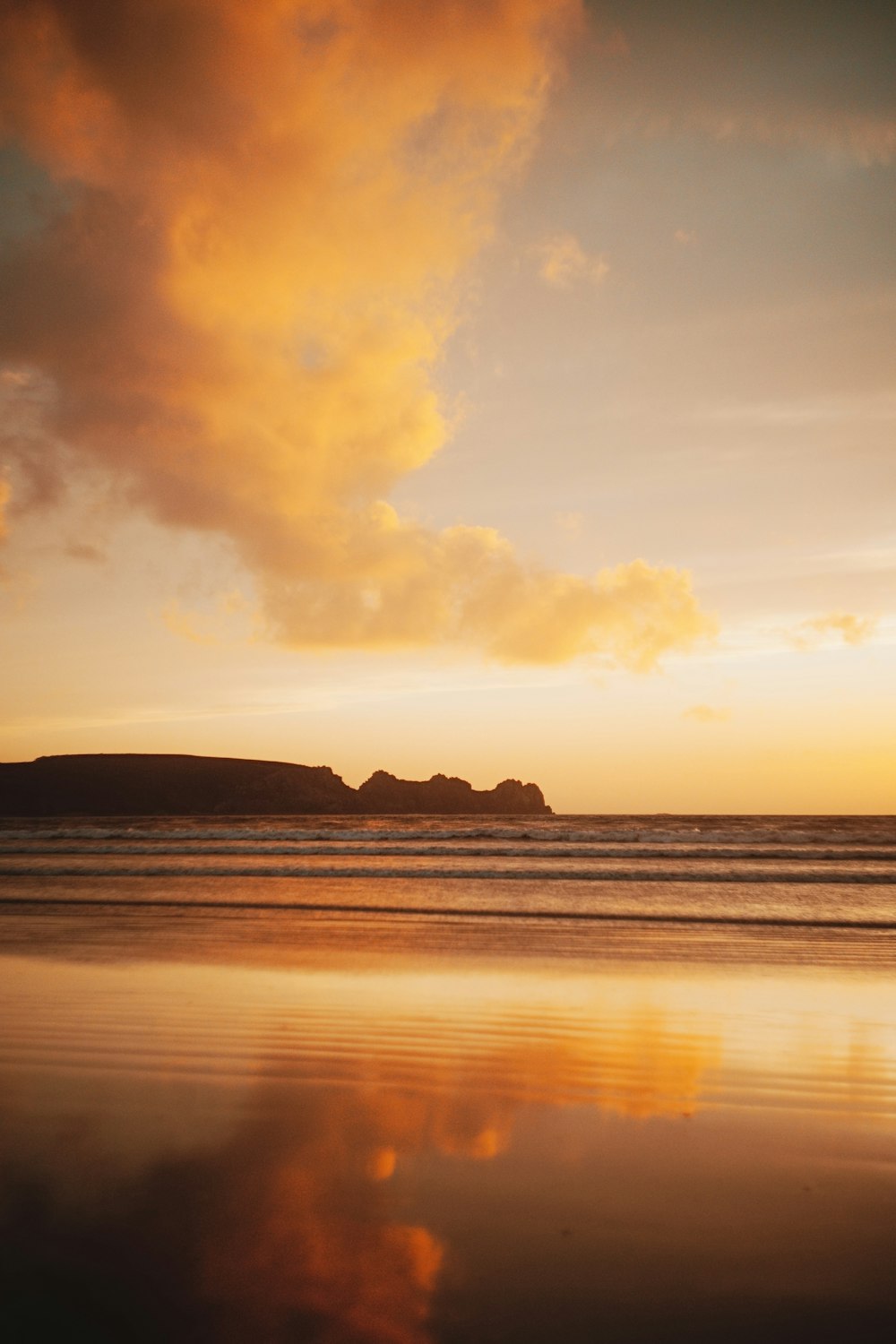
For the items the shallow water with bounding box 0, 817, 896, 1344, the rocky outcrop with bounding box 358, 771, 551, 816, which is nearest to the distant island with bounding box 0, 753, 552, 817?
the rocky outcrop with bounding box 358, 771, 551, 816

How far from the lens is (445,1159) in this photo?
3.47 m

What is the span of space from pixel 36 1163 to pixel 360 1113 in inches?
64.7

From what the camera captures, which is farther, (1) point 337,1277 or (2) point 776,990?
(2) point 776,990

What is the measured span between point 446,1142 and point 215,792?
73.5 m

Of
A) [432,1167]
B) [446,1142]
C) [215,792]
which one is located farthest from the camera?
[215,792]

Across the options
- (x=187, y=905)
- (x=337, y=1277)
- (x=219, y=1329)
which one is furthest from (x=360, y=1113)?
(x=187, y=905)

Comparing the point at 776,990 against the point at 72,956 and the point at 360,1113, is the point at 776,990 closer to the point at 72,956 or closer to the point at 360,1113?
the point at 360,1113

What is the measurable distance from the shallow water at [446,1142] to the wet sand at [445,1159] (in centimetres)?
2

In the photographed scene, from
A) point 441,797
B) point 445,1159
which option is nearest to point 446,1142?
point 445,1159

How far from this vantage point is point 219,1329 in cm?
225

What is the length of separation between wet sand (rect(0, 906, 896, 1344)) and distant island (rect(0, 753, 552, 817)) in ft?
213

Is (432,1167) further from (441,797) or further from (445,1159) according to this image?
(441,797)

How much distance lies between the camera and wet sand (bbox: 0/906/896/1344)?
2.39m

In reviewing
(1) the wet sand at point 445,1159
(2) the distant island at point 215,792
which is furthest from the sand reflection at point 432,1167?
(2) the distant island at point 215,792
